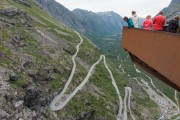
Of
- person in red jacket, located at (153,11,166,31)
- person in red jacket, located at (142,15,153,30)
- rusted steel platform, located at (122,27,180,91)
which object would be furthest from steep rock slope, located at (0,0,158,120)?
person in red jacket, located at (153,11,166,31)

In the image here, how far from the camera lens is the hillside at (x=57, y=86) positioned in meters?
86.4

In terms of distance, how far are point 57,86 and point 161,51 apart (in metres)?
97.3

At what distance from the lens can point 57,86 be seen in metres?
110

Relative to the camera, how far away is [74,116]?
97.8 m

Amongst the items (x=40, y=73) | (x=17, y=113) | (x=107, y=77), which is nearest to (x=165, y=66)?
(x=17, y=113)

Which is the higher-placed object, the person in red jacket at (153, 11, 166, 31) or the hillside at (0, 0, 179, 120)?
the person in red jacket at (153, 11, 166, 31)

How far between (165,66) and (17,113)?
64.3 meters

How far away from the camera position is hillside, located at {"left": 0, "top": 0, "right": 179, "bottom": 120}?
283 feet

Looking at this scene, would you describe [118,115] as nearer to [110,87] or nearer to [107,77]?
[110,87]

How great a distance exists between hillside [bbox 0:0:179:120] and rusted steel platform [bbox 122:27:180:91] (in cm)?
5402

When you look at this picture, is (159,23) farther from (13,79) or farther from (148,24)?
(13,79)

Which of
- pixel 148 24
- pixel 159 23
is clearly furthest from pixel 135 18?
pixel 159 23

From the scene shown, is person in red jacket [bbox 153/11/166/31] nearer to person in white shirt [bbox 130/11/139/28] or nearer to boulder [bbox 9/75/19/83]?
person in white shirt [bbox 130/11/139/28]

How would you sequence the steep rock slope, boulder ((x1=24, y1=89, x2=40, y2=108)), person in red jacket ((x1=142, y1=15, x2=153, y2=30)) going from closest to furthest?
1. person in red jacket ((x1=142, y1=15, x2=153, y2=30))
2. the steep rock slope
3. boulder ((x1=24, y1=89, x2=40, y2=108))
